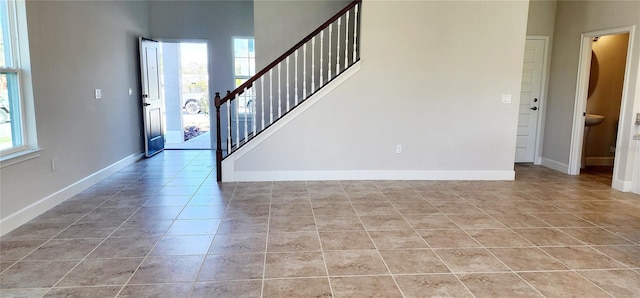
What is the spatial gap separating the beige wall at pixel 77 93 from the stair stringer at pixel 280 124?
163cm

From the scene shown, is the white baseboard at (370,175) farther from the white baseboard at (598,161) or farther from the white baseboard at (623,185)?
the white baseboard at (598,161)

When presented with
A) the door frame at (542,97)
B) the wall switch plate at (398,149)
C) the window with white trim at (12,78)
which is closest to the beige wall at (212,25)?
the wall switch plate at (398,149)

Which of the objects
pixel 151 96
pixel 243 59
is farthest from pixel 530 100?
pixel 151 96

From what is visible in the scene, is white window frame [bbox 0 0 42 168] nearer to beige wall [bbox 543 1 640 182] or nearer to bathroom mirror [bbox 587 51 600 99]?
beige wall [bbox 543 1 640 182]

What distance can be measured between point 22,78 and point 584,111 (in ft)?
22.1

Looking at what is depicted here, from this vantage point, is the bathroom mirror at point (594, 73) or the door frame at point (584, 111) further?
the bathroom mirror at point (594, 73)

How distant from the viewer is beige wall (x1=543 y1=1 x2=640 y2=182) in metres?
4.70

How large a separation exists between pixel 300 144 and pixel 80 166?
8.39 ft

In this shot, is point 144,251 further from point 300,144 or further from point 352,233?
point 300,144

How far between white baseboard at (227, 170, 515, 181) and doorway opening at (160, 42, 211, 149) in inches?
116

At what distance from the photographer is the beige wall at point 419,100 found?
4.94 meters

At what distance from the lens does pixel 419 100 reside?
5.09 m

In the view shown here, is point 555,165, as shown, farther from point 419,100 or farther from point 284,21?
point 284,21

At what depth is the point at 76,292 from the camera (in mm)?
2352
